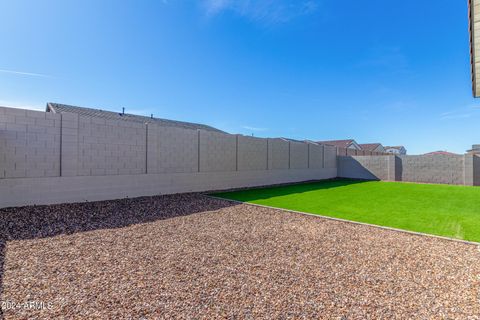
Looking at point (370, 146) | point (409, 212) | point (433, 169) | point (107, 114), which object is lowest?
point (409, 212)

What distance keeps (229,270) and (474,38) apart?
19.0 feet

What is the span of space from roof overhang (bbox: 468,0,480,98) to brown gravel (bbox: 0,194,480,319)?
3730mm

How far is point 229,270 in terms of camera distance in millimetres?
3041

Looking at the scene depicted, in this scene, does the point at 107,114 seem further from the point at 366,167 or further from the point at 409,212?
the point at 366,167

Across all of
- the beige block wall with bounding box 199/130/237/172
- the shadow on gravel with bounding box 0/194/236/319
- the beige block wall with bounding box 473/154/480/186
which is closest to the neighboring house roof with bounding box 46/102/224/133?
Answer: the beige block wall with bounding box 199/130/237/172

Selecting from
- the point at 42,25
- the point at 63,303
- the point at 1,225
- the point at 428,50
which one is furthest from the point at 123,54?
the point at 428,50

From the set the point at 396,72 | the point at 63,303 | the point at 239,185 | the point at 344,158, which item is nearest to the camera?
the point at 63,303

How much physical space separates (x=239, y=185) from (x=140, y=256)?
866 centimetres

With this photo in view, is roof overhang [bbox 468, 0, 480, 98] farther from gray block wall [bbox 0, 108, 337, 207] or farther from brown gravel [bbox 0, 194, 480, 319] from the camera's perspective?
gray block wall [bbox 0, 108, 337, 207]

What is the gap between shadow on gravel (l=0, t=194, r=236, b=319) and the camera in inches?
180

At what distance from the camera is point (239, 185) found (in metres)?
12.0

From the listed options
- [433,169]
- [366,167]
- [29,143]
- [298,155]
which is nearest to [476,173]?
[433,169]

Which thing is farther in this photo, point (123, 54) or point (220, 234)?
point (123, 54)

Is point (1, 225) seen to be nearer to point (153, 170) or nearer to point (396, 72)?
point (153, 170)
